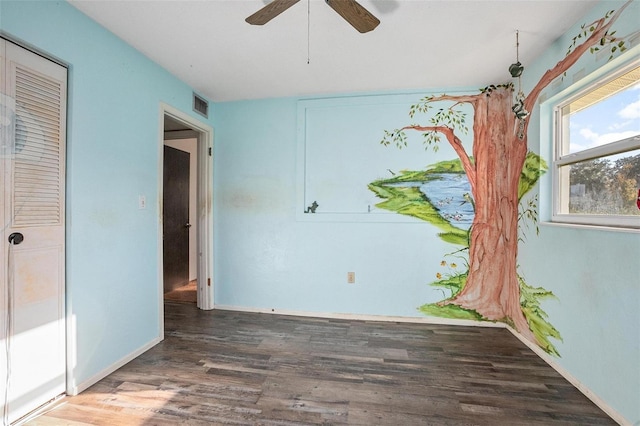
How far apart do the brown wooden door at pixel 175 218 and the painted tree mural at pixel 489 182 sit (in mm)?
3156

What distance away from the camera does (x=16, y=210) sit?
1500 mm

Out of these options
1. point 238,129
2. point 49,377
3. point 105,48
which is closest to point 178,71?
point 105,48

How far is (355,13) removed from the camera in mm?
1398

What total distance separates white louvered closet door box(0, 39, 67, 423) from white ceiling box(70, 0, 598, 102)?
25.3 inches

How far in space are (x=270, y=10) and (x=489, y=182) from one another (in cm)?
254

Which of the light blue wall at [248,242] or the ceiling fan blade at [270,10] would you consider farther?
A: the light blue wall at [248,242]

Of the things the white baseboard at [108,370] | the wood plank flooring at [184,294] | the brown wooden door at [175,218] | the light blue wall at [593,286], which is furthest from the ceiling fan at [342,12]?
the wood plank flooring at [184,294]

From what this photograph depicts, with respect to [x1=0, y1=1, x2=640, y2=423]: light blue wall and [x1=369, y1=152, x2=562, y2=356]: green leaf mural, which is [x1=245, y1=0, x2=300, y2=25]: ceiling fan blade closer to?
[x1=0, y1=1, x2=640, y2=423]: light blue wall

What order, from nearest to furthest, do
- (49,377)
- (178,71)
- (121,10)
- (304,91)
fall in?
(49,377)
(121,10)
(178,71)
(304,91)

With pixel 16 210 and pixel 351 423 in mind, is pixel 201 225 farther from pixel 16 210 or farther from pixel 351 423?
pixel 351 423

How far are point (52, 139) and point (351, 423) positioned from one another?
2.44 meters

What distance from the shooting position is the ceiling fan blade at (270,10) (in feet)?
4.39

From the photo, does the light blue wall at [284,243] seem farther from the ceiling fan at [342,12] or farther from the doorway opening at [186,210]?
the ceiling fan at [342,12]

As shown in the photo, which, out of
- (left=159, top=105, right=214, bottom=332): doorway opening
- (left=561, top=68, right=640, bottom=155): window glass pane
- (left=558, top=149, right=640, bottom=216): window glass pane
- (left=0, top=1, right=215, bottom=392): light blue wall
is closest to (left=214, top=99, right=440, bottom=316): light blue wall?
(left=159, top=105, right=214, bottom=332): doorway opening
